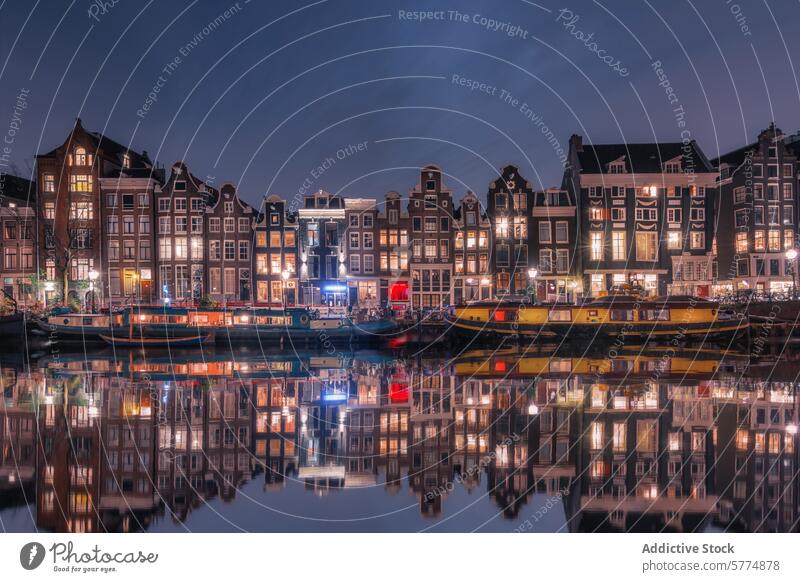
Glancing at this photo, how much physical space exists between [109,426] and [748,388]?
2798 centimetres

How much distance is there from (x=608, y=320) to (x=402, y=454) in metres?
41.5

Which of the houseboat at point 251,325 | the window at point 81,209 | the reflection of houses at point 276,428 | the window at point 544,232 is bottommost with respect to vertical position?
the reflection of houses at point 276,428

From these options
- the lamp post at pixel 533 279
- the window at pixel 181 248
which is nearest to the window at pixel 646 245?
the lamp post at pixel 533 279

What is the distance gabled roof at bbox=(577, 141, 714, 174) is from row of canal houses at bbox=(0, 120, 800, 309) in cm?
22

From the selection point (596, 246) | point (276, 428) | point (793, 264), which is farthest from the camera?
point (596, 246)

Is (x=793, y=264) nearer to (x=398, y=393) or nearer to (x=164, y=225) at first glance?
(x=398, y=393)

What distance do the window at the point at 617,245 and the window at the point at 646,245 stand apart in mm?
1775

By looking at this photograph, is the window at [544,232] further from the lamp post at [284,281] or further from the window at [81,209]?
the window at [81,209]

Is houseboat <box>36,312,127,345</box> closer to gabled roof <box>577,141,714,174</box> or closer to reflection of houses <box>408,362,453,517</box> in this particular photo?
reflection of houses <box>408,362,453,517</box>

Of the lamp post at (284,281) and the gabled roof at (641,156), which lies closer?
the lamp post at (284,281)

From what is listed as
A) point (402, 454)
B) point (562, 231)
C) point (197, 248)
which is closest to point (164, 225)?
point (197, 248)

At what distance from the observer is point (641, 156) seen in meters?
71.3

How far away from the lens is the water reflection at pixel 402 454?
45.4ft

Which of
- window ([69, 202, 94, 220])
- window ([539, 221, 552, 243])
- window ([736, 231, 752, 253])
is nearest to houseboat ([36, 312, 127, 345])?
window ([69, 202, 94, 220])
